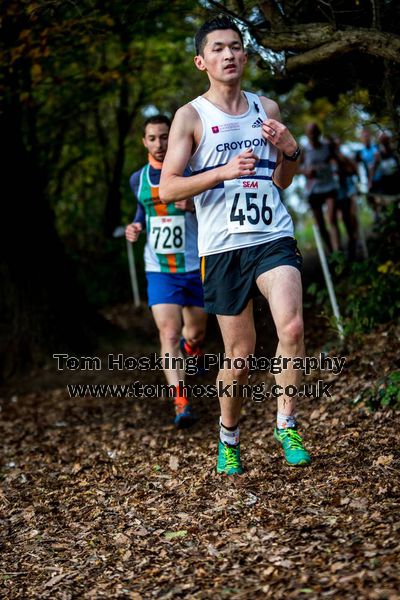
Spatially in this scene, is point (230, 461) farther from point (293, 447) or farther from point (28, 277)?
point (28, 277)

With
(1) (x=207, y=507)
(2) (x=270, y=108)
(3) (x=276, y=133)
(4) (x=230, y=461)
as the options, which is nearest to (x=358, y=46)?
(2) (x=270, y=108)

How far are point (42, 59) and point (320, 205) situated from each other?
4356mm

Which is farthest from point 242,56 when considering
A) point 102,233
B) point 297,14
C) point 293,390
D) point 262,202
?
point 102,233

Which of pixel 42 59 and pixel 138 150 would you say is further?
pixel 138 150

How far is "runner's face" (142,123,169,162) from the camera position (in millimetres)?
6602

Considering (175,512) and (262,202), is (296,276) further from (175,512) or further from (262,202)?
(175,512)

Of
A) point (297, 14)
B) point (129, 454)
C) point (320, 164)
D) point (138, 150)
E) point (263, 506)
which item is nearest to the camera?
point (263, 506)

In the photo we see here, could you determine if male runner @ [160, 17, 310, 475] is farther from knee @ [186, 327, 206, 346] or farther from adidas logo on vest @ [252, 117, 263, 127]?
knee @ [186, 327, 206, 346]

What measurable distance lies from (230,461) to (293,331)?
1.01 m

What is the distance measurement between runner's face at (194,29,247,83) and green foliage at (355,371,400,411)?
2342mm

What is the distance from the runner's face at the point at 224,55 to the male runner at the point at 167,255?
203cm

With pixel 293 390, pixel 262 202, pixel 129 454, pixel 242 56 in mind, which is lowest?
pixel 129 454

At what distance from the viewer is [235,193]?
14.7 ft

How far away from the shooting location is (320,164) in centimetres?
1131
